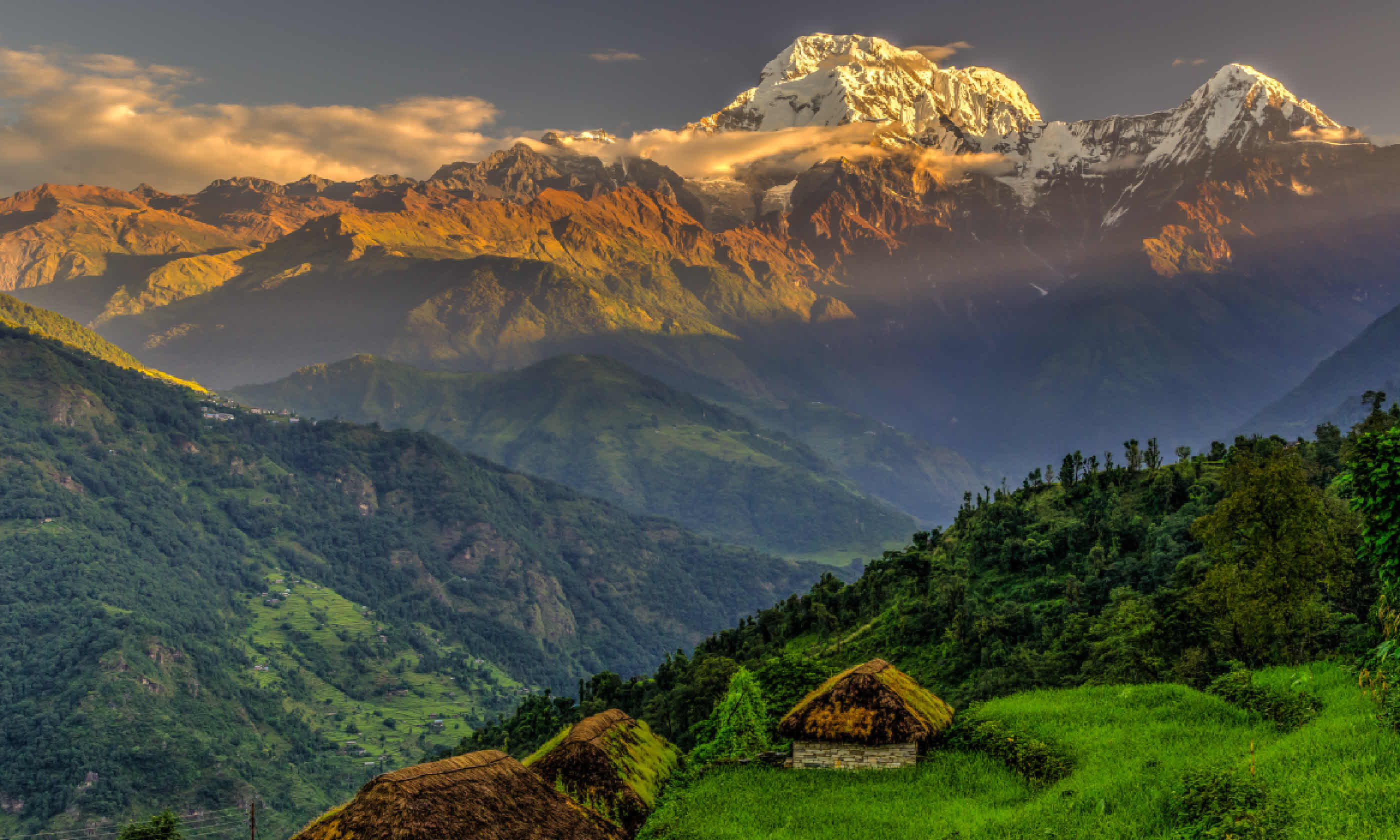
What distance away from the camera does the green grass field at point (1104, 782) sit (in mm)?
23578

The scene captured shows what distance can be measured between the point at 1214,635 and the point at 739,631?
247ft

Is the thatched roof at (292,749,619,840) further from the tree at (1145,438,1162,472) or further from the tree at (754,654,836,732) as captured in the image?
the tree at (1145,438,1162,472)

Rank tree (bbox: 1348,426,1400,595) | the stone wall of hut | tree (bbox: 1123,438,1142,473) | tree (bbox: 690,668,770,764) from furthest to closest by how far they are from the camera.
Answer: tree (bbox: 1123,438,1142,473) → tree (bbox: 690,668,770,764) → the stone wall of hut → tree (bbox: 1348,426,1400,595)

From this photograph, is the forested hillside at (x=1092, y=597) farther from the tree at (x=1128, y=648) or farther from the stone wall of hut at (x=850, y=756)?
the stone wall of hut at (x=850, y=756)

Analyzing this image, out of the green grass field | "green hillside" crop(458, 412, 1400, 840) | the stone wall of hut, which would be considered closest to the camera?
the green grass field

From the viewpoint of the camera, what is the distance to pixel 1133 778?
2819cm

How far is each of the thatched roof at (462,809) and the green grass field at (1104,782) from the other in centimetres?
386

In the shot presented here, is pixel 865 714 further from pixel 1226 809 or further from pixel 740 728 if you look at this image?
pixel 1226 809

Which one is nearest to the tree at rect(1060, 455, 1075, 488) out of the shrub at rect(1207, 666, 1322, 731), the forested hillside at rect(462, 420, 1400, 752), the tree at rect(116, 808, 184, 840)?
the forested hillside at rect(462, 420, 1400, 752)

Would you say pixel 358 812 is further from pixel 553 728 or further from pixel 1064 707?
pixel 553 728

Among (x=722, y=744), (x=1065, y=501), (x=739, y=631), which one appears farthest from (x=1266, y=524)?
(x=739, y=631)

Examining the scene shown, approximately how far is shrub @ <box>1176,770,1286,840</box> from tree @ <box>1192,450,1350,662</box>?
54.2 ft

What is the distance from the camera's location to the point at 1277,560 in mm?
39719

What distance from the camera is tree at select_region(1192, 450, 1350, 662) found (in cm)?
3941
